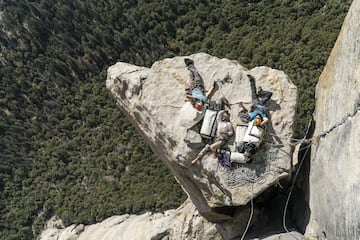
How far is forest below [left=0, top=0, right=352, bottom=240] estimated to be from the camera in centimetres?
3111

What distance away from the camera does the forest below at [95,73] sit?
3111 centimetres

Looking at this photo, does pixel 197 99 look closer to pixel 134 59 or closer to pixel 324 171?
pixel 324 171

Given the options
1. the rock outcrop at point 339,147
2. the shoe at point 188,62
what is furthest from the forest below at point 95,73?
the rock outcrop at point 339,147

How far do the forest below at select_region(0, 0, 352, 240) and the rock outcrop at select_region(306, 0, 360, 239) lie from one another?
16.9 metres

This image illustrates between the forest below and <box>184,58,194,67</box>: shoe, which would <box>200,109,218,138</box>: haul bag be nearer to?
<box>184,58,194,67</box>: shoe

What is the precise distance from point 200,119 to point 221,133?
3.24ft

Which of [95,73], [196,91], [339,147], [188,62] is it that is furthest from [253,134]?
[95,73]

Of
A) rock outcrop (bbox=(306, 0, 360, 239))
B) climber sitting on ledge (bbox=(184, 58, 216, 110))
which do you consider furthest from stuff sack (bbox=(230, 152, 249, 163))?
rock outcrop (bbox=(306, 0, 360, 239))

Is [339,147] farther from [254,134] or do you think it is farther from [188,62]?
[188,62]

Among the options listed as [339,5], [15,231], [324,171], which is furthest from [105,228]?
[339,5]

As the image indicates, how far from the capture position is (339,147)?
1003 centimetres

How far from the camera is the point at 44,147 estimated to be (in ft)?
127

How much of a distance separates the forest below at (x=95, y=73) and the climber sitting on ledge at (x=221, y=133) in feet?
55.5

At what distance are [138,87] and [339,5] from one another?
897 inches
